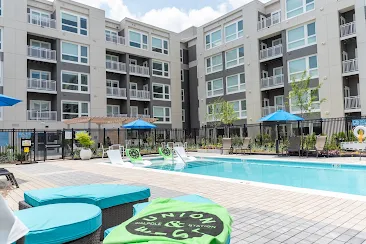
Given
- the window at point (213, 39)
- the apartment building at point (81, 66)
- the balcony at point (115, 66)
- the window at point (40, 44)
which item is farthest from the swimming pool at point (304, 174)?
the window at point (213, 39)

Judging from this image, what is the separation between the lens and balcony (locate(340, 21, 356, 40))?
21.0 metres

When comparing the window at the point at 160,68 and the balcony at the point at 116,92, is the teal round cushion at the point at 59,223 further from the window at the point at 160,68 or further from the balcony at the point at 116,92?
the window at the point at 160,68

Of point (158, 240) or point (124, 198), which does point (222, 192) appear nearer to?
point (124, 198)

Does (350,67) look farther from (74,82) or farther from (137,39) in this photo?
(74,82)

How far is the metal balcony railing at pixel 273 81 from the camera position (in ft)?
83.7

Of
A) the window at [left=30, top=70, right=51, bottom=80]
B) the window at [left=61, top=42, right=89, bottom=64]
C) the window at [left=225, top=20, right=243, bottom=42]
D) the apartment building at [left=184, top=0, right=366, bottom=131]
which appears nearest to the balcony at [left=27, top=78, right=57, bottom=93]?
the window at [left=30, top=70, right=51, bottom=80]

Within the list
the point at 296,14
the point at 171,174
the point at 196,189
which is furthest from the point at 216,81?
the point at 196,189

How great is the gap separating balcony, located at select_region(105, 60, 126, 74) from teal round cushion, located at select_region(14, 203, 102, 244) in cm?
2660

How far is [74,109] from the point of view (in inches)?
1014

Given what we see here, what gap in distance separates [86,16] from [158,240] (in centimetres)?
2891

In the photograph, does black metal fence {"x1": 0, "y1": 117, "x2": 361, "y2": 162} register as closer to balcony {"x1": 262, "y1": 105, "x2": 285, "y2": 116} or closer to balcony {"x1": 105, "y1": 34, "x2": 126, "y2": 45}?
balcony {"x1": 262, "y1": 105, "x2": 285, "y2": 116}

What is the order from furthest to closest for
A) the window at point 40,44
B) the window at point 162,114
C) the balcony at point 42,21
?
the window at point 162,114, the window at point 40,44, the balcony at point 42,21

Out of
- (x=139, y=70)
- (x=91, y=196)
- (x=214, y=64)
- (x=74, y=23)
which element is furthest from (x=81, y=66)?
(x=91, y=196)

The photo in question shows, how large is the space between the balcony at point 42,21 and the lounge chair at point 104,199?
24440 mm
